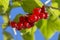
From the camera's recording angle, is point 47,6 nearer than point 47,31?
Yes

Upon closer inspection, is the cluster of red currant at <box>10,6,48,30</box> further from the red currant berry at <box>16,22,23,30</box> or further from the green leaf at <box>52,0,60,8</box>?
the green leaf at <box>52,0,60,8</box>

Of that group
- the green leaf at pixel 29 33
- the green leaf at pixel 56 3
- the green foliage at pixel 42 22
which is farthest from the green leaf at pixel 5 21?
the green leaf at pixel 56 3

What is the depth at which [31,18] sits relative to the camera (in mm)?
970

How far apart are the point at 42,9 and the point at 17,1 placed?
0.15 meters

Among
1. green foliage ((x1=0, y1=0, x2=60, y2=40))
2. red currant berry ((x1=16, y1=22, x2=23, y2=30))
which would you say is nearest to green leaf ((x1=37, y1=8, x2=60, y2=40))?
green foliage ((x1=0, y1=0, x2=60, y2=40))

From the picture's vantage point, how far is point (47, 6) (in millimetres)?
1002

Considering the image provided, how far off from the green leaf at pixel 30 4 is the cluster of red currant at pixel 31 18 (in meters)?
0.03

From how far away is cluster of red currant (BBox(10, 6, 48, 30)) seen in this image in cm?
98

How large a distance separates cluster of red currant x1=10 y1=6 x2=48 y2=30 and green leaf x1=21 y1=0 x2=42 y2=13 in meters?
0.03

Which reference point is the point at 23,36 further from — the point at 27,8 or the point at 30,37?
the point at 27,8

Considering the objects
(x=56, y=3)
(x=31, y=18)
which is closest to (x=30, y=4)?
(x=31, y=18)

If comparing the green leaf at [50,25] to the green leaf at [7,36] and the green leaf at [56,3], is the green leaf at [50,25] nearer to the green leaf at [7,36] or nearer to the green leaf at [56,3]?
the green leaf at [56,3]

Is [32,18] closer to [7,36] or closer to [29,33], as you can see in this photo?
[29,33]

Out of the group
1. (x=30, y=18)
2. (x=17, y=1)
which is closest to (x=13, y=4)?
(x=17, y=1)
